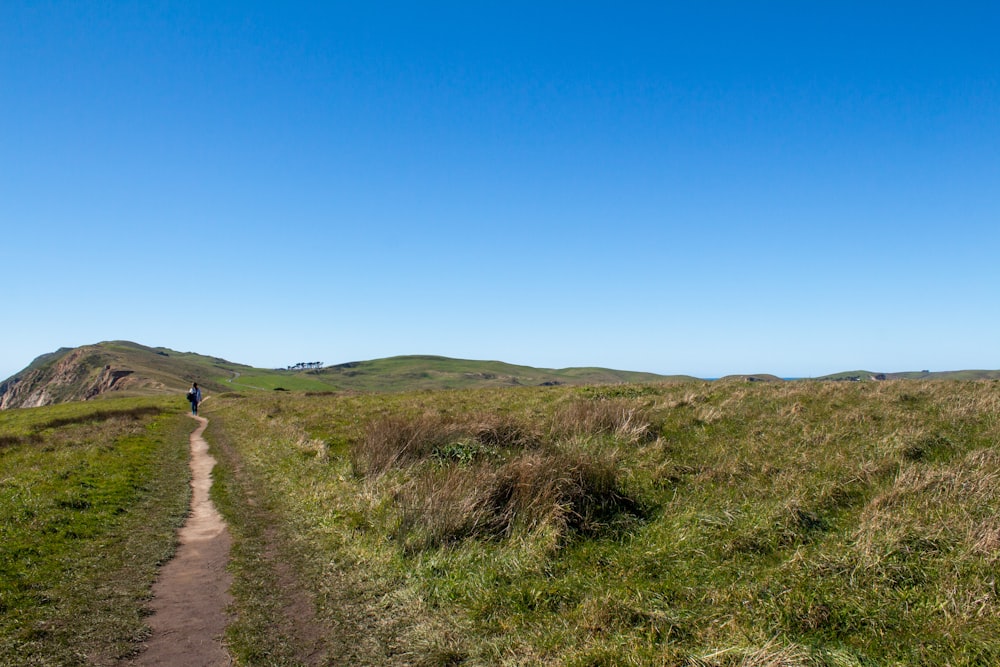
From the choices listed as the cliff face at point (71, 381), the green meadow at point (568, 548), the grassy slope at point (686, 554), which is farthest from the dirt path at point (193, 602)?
the cliff face at point (71, 381)

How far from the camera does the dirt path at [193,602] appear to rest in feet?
21.6

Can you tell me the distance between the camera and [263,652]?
6602 mm

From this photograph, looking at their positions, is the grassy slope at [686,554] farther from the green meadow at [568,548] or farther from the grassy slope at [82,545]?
the grassy slope at [82,545]

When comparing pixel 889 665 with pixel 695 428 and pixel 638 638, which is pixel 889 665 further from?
pixel 695 428

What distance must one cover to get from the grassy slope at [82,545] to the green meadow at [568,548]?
0.06 metres

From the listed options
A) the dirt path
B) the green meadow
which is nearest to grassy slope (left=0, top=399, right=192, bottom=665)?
the green meadow

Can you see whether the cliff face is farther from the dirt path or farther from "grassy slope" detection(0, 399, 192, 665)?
the dirt path

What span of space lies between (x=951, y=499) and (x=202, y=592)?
1247 centimetres

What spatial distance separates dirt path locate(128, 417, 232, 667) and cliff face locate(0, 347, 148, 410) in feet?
388

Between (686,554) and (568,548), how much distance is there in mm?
1872

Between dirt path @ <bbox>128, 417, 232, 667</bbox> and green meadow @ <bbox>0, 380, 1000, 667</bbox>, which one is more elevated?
green meadow @ <bbox>0, 380, 1000, 667</bbox>

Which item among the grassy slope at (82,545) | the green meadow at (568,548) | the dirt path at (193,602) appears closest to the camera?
the green meadow at (568,548)

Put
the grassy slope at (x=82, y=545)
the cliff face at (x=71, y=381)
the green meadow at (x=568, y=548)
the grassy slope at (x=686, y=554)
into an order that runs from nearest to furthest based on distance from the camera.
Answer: the grassy slope at (x=686, y=554)
the green meadow at (x=568, y=548)
the grassy slope at (x=82, y=545)
the cliff face at (x=71, y=381)

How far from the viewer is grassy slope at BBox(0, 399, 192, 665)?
6.86 metres
